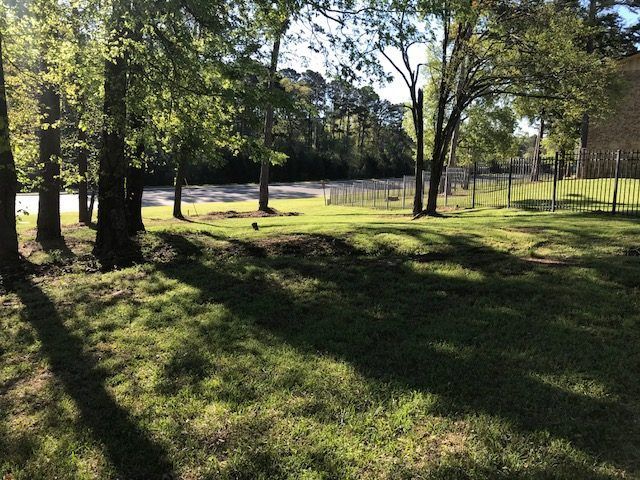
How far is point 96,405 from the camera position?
408 cm

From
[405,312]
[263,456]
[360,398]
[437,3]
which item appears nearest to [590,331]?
[405,312]

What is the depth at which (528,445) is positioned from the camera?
322cm

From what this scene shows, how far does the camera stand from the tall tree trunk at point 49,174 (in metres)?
12.2

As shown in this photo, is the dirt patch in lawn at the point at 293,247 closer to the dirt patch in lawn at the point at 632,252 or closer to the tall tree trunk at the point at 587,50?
the dirt patch in lawn at the point at 632,252

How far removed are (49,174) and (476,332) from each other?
→ 440 inches

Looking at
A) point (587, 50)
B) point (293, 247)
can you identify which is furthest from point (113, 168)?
point (587, 50)

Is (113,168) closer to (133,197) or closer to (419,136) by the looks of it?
(133,197)

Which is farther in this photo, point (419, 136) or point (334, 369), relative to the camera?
point (419, 136)

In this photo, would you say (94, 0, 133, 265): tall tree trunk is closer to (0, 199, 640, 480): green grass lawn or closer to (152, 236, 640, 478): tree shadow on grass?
(0, 199, 640, 480): green grass lawn

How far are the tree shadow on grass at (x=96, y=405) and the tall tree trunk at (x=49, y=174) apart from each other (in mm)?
6391

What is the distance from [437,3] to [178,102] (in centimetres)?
472

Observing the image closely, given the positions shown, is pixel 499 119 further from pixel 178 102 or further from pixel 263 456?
pixel 263 456

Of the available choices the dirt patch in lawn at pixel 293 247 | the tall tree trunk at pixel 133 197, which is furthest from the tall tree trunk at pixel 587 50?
the tall tree trunk at pixel 133 197

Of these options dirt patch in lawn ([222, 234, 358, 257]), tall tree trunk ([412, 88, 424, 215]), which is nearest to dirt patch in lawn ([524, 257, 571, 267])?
dirt patch in lawn ([222, 234, 358, 257])
